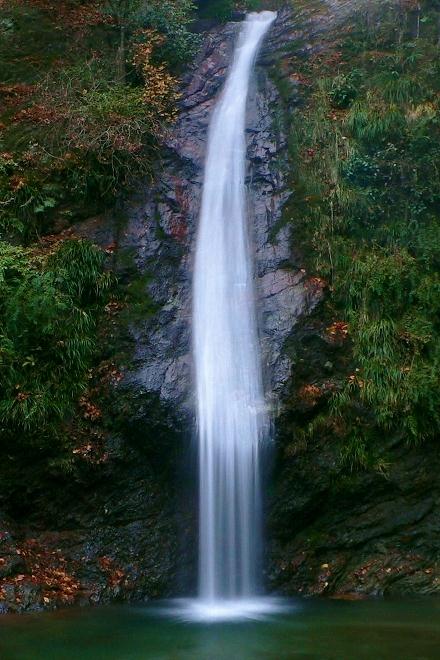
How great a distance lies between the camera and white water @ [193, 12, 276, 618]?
354 inches

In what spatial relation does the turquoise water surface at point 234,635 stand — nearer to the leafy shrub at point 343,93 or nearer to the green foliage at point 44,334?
the green foliage at point 44,334

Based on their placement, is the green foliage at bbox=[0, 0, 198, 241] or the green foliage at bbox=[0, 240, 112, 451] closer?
the green foliage at bbox=[0, 240, 112, 451]

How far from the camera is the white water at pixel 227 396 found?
8992mm

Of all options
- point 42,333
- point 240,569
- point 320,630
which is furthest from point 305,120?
point 320,630

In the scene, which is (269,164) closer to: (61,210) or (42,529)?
(61,210)

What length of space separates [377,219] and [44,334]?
18.1ft

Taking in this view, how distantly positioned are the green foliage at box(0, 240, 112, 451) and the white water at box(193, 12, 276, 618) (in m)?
1.64

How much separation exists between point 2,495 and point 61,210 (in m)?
4.61

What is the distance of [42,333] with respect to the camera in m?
9.59

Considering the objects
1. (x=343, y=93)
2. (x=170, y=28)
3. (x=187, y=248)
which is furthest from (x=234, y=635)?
(x=170, y=28)

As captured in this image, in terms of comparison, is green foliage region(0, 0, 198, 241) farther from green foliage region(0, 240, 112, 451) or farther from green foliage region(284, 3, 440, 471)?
green foliage region(284, 3, 440, 471)

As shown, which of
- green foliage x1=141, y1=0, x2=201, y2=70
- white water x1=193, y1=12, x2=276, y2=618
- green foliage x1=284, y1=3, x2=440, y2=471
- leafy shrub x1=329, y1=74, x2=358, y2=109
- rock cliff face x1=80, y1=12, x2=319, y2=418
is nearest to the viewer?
white water x1=193, y1=12, x2=276, y2=618

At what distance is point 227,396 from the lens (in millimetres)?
9711

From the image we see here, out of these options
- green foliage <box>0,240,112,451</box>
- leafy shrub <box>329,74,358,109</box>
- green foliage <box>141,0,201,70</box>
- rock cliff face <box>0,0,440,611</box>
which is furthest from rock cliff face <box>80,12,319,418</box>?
leafy shrub <box>329,74,358,109</box>
